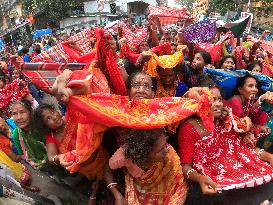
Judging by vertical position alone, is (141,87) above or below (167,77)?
above

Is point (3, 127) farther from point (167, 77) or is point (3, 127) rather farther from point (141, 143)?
point (141, 143)

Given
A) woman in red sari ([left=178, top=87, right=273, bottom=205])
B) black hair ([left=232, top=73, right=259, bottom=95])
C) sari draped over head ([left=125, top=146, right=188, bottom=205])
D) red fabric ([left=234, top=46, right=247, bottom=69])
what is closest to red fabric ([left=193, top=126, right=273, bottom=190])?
woman in red sari ([left=178, top=87, right=273, bottom=205])

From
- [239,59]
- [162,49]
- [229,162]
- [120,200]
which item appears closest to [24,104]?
[120,200]

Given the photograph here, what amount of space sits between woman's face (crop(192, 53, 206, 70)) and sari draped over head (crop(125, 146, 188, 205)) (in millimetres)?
1632

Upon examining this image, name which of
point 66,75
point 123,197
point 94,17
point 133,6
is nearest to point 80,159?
point 123,197

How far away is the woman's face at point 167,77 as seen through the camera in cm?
375

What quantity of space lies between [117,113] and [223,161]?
3.49 ft

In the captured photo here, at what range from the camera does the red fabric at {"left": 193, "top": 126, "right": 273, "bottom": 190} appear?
9.87 feet

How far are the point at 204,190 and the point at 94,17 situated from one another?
32.4 m

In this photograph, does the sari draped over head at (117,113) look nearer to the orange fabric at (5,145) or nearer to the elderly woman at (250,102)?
the elderly woman at (250,102)

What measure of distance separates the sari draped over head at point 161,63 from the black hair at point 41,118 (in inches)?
41.4

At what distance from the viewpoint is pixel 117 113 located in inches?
108

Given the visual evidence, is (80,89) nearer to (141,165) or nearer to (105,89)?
(105,89)

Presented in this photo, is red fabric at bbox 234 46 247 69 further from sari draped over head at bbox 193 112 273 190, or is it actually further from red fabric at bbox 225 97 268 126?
sari draped over head at bbox 193 112 273 190
